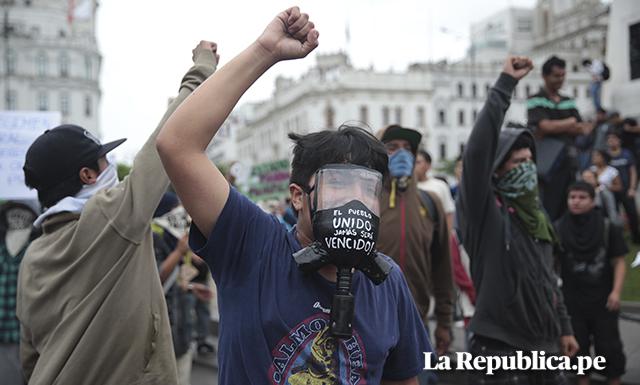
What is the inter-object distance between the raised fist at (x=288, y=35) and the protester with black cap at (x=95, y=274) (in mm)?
953

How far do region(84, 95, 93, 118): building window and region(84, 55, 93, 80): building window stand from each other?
2617mm

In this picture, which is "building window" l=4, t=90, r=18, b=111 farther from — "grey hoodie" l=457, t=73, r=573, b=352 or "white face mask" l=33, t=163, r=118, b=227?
"grey hoodie" l=457, t=73, r=573, b=352

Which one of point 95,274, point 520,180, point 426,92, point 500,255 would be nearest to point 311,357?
point 95,274

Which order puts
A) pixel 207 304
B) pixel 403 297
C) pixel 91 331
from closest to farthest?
pixel 403 297, pixel 91 331, pixel 207 304

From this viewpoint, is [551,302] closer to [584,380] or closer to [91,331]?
[584,380]

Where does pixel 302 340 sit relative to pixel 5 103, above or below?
below

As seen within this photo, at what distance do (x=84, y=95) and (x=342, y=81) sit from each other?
118 feet

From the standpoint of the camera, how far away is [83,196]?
3279 mm

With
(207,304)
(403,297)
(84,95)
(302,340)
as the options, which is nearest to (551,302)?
(403,297)

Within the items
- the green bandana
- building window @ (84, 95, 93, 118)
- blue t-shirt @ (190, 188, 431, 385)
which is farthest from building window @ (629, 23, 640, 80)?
building window @ (84, 95, 93, 118)

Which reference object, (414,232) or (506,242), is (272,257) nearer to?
(506,242)

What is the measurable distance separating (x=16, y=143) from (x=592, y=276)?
5.17 m

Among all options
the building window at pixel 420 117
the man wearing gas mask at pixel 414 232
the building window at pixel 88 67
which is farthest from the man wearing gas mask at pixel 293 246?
the building window at pixel 88 67

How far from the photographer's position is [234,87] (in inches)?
84.0
